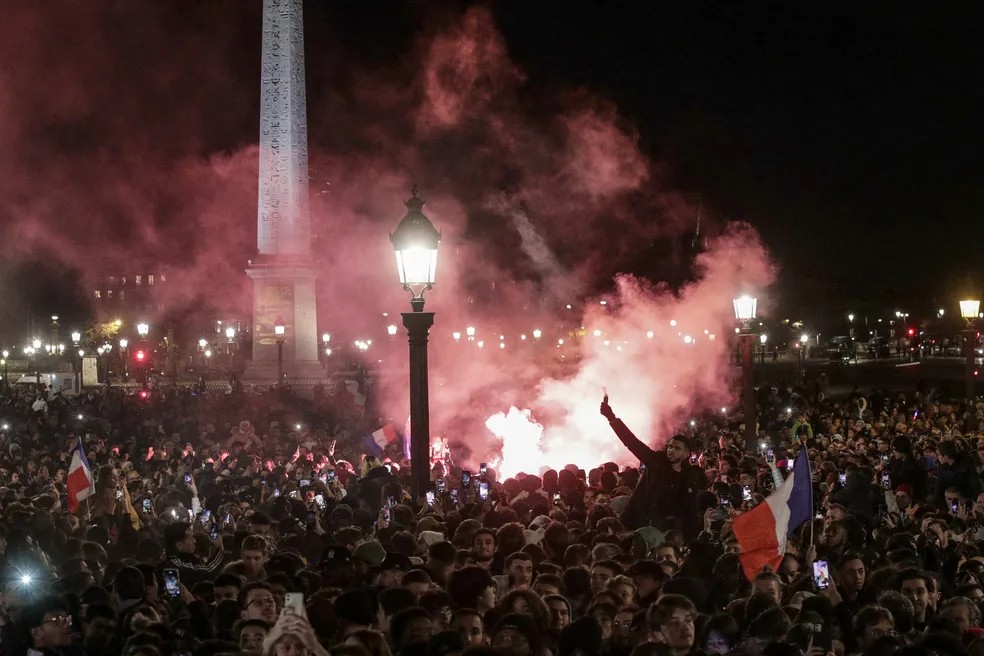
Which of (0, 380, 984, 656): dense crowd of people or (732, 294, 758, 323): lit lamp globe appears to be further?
(732, 294, 758, 323): lit lamp globe

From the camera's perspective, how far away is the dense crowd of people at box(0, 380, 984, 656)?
6.45m

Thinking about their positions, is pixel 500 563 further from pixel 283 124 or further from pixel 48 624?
pixel 283 124

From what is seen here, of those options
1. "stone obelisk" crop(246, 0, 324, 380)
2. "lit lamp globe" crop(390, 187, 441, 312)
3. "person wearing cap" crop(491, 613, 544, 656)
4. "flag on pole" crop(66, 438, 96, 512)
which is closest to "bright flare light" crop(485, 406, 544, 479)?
"flag on pole" crop(66, 438, 96, 512)

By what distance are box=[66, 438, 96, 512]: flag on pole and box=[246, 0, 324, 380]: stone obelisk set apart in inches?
1013

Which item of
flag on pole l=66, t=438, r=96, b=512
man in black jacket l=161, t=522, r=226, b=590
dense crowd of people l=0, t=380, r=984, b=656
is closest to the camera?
dense crowd of people l=0, t=380, r=984, b=656

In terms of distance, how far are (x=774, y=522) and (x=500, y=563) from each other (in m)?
2.28

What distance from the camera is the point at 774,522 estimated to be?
845cm

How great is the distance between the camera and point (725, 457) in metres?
15.8

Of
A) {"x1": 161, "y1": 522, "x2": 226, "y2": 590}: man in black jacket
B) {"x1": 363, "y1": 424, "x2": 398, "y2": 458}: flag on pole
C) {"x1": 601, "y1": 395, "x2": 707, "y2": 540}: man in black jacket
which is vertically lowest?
{"x1": 161, "y1": 522, "x2": 226, "y2": 590}: man in black jacket

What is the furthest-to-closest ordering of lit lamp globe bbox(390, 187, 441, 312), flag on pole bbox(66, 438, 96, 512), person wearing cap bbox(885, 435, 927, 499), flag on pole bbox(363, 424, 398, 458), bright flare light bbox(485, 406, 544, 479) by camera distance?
bright flare light bbox(485, 406, 544, 479) < flag on pole bbox(363, 424, 398, 458) < person wearing cap bbox(885, 435, 927, 499) < flag on pole bbox(66, 438, 96, 512) < lit lamp globe bbox(390, 187, 441, 312)

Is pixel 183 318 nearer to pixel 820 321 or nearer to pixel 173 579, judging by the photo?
pixel 820 321

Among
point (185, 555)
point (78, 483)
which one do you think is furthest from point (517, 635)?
point (78, 483)

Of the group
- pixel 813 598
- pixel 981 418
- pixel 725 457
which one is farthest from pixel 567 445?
pixel 813 598

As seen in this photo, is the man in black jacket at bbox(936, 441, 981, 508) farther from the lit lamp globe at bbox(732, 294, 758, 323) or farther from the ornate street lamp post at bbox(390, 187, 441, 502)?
the ornate street lamp post at bbox(390, 187, 441, 502)
